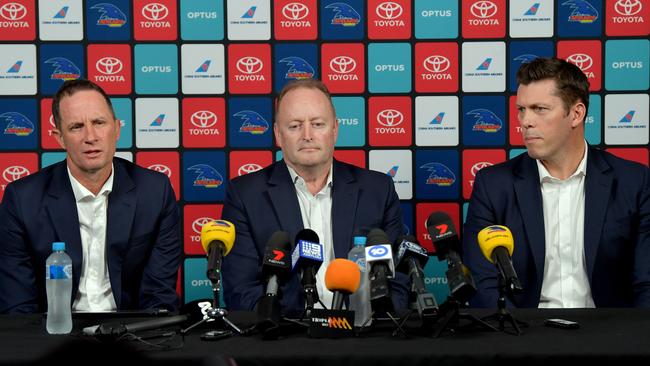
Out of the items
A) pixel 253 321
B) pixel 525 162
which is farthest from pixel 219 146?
pixel 253 321

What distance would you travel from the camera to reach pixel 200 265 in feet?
12.1

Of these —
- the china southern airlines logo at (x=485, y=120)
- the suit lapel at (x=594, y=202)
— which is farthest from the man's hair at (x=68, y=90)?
the suit lapel at (x=594, y=202)

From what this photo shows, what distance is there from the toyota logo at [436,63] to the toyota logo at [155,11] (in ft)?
4.21

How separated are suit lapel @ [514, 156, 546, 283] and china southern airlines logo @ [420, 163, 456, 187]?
663mm

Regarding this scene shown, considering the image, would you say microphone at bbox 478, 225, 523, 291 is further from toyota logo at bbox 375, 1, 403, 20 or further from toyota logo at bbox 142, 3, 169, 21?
toyota logo at bbox 142, 3, 169, 21

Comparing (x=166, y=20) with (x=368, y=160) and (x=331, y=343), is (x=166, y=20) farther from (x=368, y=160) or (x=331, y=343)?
(x=331, y=343)

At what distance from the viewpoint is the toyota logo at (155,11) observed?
11.9ft

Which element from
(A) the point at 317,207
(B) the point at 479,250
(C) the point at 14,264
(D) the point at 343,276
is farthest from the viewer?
(A) the point at 317,207

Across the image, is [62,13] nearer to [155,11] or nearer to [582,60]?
[155,11]

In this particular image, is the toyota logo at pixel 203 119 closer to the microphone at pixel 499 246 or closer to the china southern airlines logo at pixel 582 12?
the china southern airlines logo at pixel 582 12

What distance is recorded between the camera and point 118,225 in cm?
288

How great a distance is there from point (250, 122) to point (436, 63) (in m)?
0.95

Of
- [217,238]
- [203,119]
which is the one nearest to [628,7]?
[203,119]

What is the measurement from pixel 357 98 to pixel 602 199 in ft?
4.20
